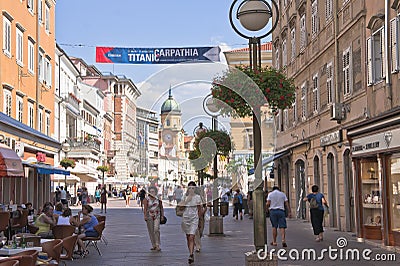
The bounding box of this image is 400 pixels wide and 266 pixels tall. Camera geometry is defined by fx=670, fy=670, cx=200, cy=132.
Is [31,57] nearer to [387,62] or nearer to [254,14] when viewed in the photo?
[387,62]

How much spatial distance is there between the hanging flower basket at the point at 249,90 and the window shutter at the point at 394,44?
3540 mm

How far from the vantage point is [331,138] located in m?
23.7

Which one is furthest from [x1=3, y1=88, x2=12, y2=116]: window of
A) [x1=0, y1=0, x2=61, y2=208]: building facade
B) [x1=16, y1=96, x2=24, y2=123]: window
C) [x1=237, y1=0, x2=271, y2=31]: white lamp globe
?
[x1=237, y1=0, x2=271, y2=31]: white lamp globe

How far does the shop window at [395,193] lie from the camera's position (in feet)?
53.6

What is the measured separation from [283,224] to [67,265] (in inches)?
247

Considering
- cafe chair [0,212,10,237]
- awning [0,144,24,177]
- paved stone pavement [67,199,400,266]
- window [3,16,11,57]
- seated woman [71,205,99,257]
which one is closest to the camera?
paved stone pavement [67,199,400,266]

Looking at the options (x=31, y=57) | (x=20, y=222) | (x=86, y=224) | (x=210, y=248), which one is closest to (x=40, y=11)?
(x=31, y=57)

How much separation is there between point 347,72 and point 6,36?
47.1 ft

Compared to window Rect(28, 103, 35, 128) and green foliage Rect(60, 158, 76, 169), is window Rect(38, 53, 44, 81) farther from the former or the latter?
green foliage Rect(60, 158, 76, 169)

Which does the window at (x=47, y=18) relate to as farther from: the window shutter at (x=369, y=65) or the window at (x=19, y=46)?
the window shutter at (x=369, y=65)

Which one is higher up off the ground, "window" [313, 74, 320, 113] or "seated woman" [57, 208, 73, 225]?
"window" [313, 74, 320, 113]

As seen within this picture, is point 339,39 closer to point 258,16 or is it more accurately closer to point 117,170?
point 258,16

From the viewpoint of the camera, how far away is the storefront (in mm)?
16250

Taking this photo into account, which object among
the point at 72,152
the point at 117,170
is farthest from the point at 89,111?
the point at 117,170
